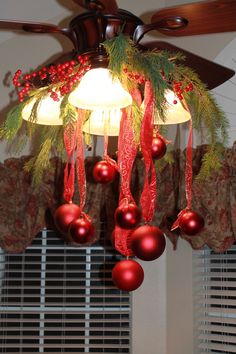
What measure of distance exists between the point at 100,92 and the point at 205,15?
470 mm

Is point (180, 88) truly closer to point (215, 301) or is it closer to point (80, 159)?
point (80, 159)

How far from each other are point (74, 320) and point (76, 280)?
9.1 inches

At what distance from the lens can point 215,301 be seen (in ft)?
9.14

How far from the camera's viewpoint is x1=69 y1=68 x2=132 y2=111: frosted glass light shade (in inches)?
54.7

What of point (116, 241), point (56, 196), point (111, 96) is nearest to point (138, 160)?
point (56, 196)

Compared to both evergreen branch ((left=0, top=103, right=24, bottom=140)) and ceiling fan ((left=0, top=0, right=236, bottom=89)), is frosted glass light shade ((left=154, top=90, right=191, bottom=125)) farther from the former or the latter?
evergreen branch ((left=0, top=103, right=24, bottom=140))

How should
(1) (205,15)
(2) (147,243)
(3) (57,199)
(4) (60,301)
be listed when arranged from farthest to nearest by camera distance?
(4) (60,301), (3) (57,199), (1) (205,15), (2) (147,243)

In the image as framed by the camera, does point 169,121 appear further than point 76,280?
No

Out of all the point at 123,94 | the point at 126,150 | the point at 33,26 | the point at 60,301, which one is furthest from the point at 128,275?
the point at 60,301

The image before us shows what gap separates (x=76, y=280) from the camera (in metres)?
3.10

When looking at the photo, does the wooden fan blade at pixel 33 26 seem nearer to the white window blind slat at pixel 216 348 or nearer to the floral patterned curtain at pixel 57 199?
the floral patterned curtain at pixel 57 199

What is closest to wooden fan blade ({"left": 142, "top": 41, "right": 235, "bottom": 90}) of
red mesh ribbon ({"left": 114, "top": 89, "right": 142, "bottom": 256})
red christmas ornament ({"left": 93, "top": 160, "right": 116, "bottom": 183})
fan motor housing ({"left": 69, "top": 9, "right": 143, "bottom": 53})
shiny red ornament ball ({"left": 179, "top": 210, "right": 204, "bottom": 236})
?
fan motor housing ({"left": 69, "top": 9, "right": 143, "bottom": 53})

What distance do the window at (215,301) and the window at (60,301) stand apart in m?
0.44

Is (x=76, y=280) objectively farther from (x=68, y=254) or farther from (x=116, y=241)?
(x=116, y=241)
